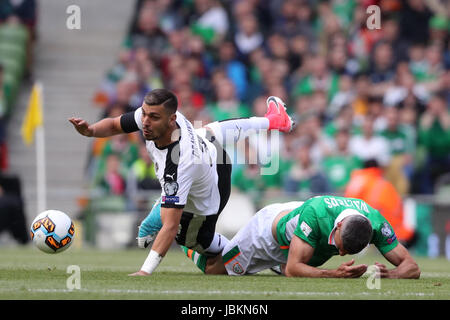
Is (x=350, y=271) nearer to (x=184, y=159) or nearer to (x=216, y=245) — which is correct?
(x=184, y=159)

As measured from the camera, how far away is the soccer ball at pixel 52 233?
10.0 meters

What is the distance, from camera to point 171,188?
917 cm

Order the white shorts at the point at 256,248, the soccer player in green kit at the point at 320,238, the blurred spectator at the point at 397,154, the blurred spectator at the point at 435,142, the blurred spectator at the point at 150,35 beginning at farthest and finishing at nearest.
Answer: the blurred spectator at the point at 150,35 < the blurred spectator at the point at 435,142 < the blurred spectator at the point at 397,154 < the white shorts at the point at 256,248 < the soccer player in green kit at the point at 320,238

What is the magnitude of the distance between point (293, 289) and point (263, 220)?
2.24 metres

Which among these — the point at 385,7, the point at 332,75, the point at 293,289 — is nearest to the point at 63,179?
the point at 332,75

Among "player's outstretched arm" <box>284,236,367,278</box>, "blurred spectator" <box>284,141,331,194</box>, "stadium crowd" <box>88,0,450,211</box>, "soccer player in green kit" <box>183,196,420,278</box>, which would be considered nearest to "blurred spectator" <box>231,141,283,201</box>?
"stadium crowd" <box>88,0,450,211</box>

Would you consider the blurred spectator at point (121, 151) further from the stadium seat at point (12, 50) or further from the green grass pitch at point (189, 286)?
the green grass pitch at point (189, 286)

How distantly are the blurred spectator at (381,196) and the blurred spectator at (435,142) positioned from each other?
3.26ft

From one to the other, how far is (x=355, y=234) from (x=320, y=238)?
62 cm

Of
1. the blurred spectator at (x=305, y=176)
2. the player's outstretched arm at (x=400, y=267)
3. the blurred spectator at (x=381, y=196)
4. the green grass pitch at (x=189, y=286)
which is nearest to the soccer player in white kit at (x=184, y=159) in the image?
the green grass pitch at (x=189, y=286)

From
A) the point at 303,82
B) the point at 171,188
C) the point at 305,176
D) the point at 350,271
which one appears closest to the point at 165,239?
the point at 171,188

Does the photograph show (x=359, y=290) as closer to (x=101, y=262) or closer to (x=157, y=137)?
(x=157, y=137)

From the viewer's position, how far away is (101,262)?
12570mm

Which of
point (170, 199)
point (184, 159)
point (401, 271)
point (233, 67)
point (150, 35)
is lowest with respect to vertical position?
point (401, 271)
